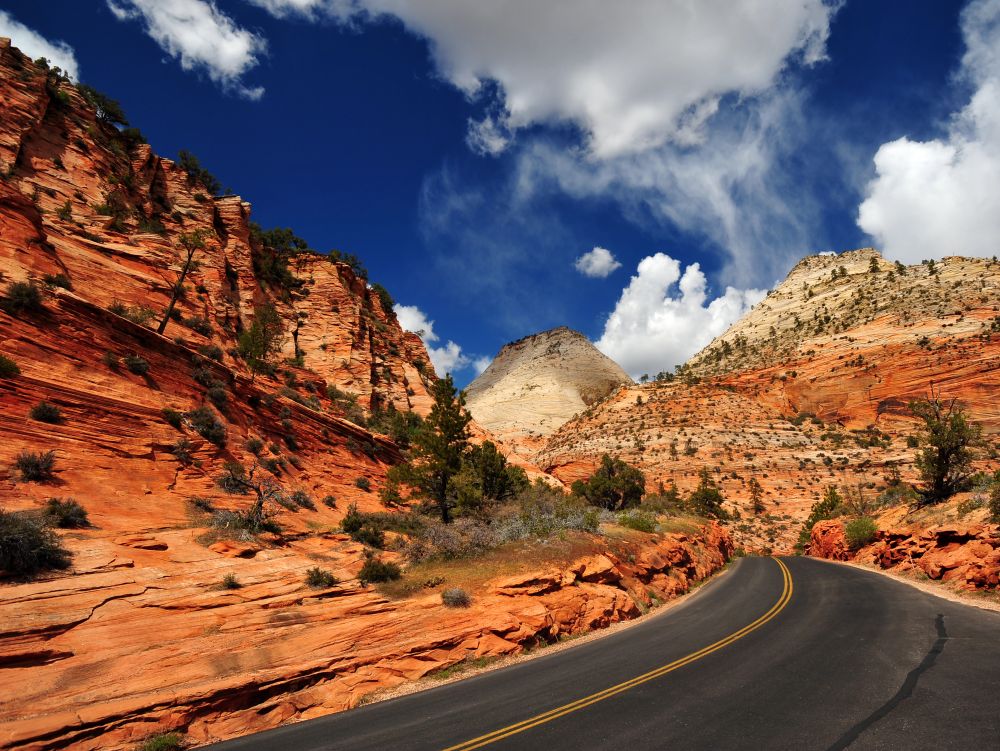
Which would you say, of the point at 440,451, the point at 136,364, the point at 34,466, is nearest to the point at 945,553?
the point at 440,451

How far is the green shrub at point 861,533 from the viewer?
82.1 feet

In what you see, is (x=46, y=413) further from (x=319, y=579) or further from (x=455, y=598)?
(x=455, y=598)

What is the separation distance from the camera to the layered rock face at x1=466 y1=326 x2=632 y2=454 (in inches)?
3748

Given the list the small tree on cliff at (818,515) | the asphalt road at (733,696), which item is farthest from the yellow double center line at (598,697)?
the small tree on cliff at (818,515)

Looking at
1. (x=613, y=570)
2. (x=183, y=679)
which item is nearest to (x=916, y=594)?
(x=613, y=570)

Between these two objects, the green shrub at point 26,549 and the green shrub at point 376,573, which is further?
the green shrub at point 376,573

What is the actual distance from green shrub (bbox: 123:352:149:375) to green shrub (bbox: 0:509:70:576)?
1080 cm

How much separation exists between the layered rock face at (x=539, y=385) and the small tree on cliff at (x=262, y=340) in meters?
41.9

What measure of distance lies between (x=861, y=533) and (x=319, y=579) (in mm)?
28180

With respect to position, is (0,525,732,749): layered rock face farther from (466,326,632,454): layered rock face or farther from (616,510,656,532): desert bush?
(466,326,632,454): layered rock face

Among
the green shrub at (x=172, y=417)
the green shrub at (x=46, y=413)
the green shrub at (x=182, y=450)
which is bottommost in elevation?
the green shrub at (x=182, y=450)

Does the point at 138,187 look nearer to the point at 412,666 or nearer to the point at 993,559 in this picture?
the point at 412,666

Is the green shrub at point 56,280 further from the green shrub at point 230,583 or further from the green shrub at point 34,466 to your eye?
the green shrub at point 230,583

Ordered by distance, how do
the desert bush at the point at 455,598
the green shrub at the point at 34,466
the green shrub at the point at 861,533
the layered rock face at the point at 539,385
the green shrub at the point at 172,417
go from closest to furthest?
the desert bush at the point at 455,598
the green shrub at the point at 34,466
the green shrub at the point at 172,417
the green shrub at the point at 861,533
the layered rock face at the point at 539,385
